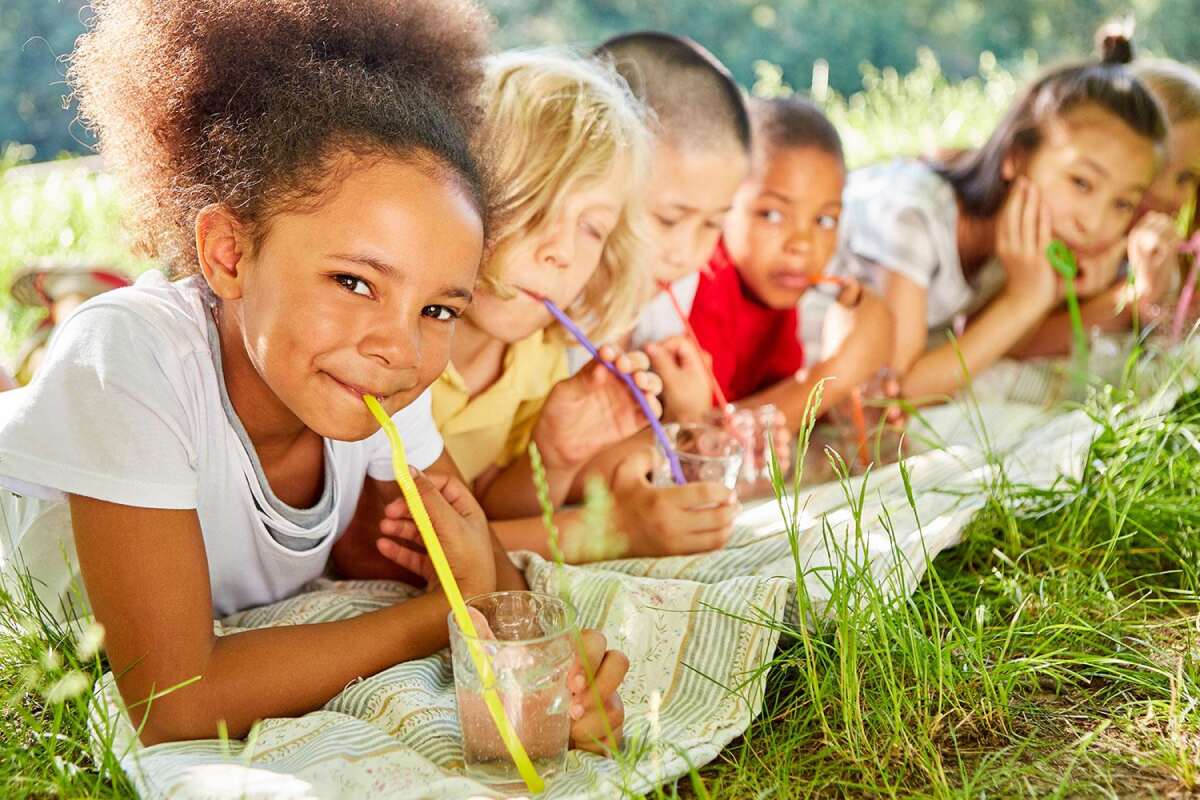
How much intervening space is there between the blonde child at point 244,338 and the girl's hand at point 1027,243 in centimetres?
176

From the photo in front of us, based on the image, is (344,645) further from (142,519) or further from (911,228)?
(911,228)

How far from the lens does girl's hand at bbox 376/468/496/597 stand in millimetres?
1560

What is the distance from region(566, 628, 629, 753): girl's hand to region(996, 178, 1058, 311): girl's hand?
6.31ft

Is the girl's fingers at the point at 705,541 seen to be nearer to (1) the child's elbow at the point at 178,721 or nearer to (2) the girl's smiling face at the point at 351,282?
(2) the girl's smiling face at the point at 351,282

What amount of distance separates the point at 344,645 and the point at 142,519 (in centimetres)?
29

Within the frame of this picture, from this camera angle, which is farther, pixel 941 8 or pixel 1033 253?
pixel 941 8

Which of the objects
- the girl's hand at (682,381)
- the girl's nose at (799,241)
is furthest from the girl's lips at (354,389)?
the girl's nose at (799,241)

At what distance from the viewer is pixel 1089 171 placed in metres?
2.81

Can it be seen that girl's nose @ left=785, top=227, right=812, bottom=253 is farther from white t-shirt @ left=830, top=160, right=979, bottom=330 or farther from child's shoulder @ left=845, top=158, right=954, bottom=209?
child's shoulder @ left=845, top=158, right=954, bottom=209

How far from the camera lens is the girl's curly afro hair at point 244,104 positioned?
4.62 feet

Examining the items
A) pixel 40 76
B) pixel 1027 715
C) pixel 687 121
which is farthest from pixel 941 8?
pixel 1027 715

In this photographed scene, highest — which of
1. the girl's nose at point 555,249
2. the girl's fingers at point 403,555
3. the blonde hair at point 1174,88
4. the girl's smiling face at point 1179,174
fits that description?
the blonde hair at point 1174,88

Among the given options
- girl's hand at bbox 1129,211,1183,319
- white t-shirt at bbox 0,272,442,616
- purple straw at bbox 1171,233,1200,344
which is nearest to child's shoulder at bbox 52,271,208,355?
white t-shirt at bbox 0,272,442,616

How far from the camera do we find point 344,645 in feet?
4.73
